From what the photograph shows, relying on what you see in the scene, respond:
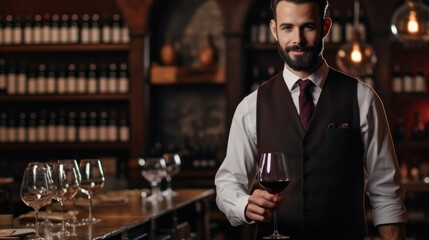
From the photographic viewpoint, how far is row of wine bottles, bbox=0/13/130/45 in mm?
6848

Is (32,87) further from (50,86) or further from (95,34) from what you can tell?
(95,34)

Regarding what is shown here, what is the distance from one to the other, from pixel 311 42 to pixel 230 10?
456 centimetres

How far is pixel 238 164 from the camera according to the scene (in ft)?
7.43

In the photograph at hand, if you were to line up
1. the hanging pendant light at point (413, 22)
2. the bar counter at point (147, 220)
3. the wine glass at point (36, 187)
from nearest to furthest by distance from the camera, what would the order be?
the wine glass at point (36, 187)
the bar counter at point (147, 220)
the hanging pendant light at point (413, 22)

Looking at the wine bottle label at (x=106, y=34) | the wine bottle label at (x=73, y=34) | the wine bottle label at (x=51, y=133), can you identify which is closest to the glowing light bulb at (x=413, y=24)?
the wine bottle label at (x=106, y=34)

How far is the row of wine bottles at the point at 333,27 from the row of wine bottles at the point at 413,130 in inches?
30.7

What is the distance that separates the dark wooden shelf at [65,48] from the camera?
6801mm

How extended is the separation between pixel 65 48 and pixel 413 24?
315cm

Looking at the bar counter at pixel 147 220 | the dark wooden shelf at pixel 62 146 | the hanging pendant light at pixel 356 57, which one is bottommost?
the bar counter at pixel 147 220

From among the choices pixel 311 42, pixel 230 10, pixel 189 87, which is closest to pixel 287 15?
pixel 311 42

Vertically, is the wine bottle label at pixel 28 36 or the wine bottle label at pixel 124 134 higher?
the wine bottle label at pixel 28 36

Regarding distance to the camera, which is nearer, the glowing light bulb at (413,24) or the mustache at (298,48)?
the mustache at (298,48)

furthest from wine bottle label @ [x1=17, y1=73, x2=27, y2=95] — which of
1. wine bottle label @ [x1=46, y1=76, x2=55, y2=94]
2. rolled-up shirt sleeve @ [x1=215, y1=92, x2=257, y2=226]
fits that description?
rolled-up shirt sleeve @ [x1=215, y1=92, x2=257, y2=226]

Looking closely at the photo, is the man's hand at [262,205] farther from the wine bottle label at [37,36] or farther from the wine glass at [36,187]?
the wine bottle label at [37,36]
